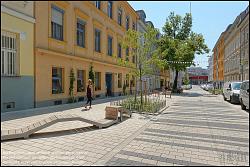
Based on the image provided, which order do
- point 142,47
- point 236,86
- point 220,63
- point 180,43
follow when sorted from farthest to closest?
point 220,63 → point 180,43 → point 236,86 → point 142,47

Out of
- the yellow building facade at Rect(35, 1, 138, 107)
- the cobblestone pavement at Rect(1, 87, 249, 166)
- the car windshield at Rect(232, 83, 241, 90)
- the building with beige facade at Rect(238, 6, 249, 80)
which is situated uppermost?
the building with beige facade at Rect(238, 6, 249, 80)

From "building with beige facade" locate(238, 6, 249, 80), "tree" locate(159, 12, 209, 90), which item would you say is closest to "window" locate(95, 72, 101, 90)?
"tree" locate(159, 12, 209, 90)

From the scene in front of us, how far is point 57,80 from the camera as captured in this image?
13836mm

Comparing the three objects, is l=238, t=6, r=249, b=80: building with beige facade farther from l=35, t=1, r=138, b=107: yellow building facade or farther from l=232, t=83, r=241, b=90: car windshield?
l=35, t=1, r=138, b=107: yellow building facade

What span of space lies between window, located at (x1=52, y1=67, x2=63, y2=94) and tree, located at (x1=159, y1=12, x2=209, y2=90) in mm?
22333

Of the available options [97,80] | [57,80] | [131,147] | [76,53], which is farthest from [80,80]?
[131,147]

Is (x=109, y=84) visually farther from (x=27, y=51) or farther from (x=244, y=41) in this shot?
(x=244, y=41)

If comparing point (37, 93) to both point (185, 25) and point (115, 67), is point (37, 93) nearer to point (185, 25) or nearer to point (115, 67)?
point (115, 67)

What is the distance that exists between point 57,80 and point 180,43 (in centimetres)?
2778

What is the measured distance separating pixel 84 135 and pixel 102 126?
1.19 m

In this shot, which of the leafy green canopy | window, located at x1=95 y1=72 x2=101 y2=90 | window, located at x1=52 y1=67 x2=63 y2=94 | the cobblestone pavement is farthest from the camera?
the leafy green canopy

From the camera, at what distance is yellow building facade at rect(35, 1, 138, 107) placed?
5.84 m

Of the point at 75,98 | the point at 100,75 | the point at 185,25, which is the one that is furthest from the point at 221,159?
the point at 185,25

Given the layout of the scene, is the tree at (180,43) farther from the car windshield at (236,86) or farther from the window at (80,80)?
the window at (80,80)
